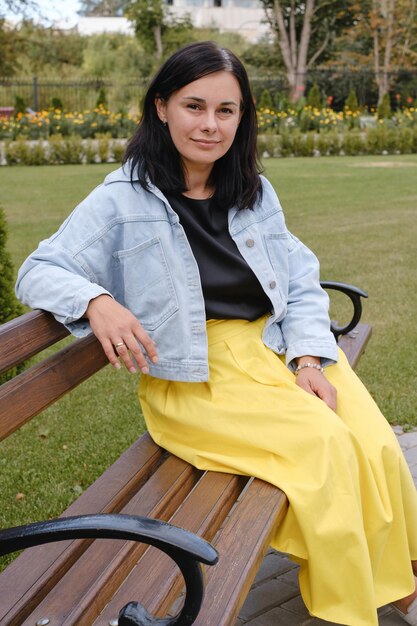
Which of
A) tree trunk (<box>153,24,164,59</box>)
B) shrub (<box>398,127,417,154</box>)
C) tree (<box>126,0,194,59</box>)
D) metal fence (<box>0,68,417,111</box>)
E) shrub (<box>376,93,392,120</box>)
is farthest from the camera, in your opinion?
tree trunk (<box>153,24,164,59</box>)

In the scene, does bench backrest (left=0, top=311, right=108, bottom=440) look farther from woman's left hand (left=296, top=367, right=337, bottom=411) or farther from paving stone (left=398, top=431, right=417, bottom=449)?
paving stone (left=398, top=431, right=417, bottom=449)

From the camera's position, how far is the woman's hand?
2467 millimetres

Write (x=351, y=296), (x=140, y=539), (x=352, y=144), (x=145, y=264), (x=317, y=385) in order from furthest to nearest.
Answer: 1. (x=352, y=144)
2. (x=351, y=296)
3. (x=317, y=385)
4. (x=145, y=264)
5. (x=140, y=539)

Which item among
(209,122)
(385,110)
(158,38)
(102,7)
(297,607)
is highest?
(102,7)

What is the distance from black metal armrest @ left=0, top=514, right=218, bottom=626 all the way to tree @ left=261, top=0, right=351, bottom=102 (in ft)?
109

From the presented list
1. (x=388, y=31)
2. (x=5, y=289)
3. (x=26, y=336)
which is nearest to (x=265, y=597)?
(x=26, y=336)

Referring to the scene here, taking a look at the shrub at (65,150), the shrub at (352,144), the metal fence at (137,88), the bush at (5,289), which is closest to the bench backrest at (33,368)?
the bush at (5,289)

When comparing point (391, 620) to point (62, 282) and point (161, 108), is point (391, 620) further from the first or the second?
point (161, 108)

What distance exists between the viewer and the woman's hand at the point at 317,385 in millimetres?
2467

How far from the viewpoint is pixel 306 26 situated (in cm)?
3509

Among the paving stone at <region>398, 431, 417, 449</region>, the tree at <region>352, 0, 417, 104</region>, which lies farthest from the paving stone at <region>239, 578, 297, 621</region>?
the tree at <region>352, 0, 417, 104</region>

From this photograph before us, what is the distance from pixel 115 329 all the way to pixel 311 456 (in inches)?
23.7

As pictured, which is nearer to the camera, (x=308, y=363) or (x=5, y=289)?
(x=308, y=363)

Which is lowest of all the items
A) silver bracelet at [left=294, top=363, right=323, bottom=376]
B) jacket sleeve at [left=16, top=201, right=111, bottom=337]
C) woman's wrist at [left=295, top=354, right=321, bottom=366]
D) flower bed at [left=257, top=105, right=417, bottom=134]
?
flower bed at [left=257, top=105, right=417, bottom=134]
